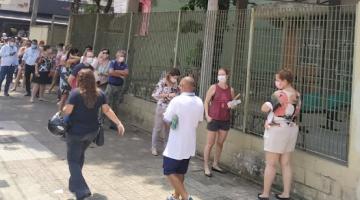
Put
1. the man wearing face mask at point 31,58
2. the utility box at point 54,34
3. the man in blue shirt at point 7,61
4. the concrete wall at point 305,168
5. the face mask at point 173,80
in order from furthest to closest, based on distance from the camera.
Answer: the utility box at point 54,34, the man in blue shirt at point 7,61, the man wearing face mask at point 31,58, the face mask at point 173,80, the concrete wall at point 305,168

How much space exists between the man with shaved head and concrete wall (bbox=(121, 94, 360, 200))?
168cm

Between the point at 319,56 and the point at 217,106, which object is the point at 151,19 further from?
the point at 319,56

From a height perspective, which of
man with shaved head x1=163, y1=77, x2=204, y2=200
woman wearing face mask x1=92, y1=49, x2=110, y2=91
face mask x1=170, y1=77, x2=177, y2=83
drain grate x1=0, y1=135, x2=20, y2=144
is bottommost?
drain grate x1=0, y1=135, x2=20, y2=144

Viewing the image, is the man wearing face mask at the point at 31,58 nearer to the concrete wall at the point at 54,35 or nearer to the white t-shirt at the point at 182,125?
the concrete wall at the point at 54,35

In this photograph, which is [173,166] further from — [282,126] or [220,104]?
[220,104]

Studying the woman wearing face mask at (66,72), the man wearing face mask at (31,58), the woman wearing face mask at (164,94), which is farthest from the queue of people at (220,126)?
the man wearing face mask at (31,58)

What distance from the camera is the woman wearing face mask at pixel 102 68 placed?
9.97 m

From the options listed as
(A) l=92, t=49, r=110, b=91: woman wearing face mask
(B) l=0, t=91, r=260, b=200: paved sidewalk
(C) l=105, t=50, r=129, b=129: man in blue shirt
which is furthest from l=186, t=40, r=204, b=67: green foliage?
(A) l=92, t=49, r=110, b=91: woman wearing face mask

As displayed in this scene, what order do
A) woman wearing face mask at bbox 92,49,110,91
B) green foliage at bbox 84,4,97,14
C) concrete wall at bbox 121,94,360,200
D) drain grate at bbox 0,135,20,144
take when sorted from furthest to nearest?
green foliage at bbox 84,4,97,14
woman wearing face mask at bbox 92,49,110,91
drain grate at bbox 0,135,20,144
concrete wall at bbox 121,94,360,200

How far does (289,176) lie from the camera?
19.6ft

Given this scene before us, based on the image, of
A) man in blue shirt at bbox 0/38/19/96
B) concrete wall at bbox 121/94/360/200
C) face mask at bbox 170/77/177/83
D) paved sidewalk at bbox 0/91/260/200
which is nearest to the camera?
concrete wall at bbox 121/94/360/200

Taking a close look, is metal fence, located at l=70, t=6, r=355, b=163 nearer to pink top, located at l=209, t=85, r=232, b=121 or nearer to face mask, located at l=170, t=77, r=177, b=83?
pink top, located at l=209, t=85, r=232, b=121

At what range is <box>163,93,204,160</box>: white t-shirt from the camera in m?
5.36

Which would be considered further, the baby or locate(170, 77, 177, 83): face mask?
locate(170, 77, 177, 83): face mask
